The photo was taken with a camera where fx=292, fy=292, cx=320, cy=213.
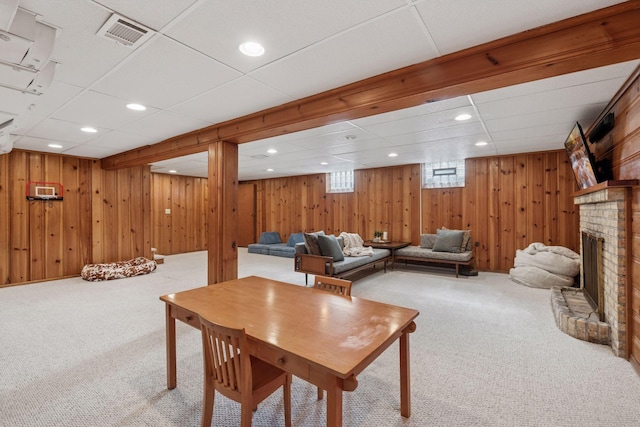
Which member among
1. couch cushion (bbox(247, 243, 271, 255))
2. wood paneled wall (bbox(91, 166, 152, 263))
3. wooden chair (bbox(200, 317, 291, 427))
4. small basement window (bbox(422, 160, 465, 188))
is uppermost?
small basement window (bbox(422, 160, 465, 188))

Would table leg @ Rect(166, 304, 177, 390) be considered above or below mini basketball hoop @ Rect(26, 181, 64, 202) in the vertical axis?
below

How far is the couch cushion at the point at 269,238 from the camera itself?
8742mm

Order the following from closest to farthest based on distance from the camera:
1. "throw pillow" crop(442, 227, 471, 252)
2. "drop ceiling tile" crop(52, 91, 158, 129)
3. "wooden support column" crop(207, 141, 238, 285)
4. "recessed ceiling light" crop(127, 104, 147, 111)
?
"drop ceiling tile" crop(52, 91, 158, 129) < "recessed ceiling light" crop(127, 104, 147, 111) < "wooden support column" crop(207, 141, 238, 285) < "throw pillow" crop(442, 227, 471, 252)

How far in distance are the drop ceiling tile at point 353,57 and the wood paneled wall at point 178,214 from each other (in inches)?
279

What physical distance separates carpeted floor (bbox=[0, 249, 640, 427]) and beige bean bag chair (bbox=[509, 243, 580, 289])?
0.86 meters

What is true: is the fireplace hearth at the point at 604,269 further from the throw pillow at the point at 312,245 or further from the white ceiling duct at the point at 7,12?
the white ceiling duct at the point at 7,12

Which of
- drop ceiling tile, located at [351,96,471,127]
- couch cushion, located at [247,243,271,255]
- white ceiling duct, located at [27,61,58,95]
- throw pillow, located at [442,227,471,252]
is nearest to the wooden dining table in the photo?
white ceiling duct, located at [27,61,58,95]

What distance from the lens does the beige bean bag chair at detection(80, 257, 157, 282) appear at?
5203 mm

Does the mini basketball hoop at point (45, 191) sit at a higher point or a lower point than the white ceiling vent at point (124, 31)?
lower

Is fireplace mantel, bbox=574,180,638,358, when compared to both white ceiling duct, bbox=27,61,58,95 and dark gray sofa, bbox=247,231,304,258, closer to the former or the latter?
white ceiling duct, bbox=27,61,58,95

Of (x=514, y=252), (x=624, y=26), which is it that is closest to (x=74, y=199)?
(x=624, y=26)

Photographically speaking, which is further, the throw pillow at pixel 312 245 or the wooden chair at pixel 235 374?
the throw pillow at pixel 312 245

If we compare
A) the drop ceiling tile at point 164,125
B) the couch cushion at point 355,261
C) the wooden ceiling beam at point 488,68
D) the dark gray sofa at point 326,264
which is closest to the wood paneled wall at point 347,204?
the couch cushion at point 355,261

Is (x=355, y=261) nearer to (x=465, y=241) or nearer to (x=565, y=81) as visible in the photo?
(x=465, y=241)
